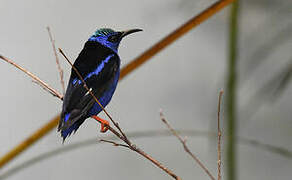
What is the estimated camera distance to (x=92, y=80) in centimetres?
58

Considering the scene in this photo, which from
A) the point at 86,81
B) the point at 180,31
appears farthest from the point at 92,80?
the point at 180,31

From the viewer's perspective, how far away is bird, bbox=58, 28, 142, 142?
544mm

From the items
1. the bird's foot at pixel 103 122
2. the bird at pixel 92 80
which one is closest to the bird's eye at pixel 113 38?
the bird at pixel 92 80

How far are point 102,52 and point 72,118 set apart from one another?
125 millimetres

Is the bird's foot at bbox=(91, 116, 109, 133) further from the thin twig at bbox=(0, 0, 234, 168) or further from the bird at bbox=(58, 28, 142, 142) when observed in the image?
the thin twig at bbox=(0, 0, 234, 168)

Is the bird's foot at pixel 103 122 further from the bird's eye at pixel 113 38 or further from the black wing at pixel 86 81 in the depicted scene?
the bird's eye at pixel 113 38

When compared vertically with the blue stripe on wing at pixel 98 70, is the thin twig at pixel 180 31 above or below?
above

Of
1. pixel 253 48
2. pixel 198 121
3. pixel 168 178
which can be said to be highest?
pixel 253 48

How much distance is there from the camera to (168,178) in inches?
72.8

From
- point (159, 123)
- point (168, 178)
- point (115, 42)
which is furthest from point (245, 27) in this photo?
point (115, 42)

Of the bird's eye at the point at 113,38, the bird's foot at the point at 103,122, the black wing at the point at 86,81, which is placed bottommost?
the bird's foot at the point at 103,122

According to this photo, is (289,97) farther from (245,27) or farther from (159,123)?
(159,123)

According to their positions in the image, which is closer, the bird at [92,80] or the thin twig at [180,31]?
the bird at [92,80]

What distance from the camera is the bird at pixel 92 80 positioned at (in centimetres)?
54
